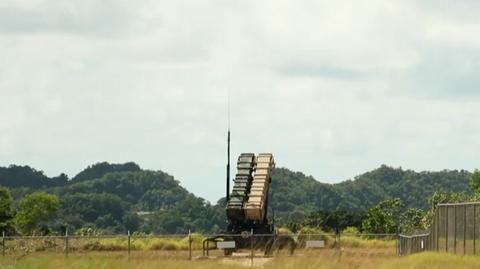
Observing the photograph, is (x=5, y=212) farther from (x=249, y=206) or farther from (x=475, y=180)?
(x=475, y=180)

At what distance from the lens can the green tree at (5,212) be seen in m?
91.9

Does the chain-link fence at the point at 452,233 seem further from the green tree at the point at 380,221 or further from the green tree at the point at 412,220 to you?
the green tree at the point at 380,221

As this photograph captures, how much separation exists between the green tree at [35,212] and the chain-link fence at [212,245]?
20.2m

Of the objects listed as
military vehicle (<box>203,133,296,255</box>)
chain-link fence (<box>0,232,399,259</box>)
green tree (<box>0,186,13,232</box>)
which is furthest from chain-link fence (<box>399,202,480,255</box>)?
green tree (<box>0,186,13,232</box>)

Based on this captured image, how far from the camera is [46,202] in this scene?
106m

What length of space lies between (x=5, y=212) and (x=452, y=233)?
163ft

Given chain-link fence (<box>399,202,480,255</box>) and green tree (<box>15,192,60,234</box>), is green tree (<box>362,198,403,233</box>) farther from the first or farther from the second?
chain-link fence (<box>399,202,480,255</box>)

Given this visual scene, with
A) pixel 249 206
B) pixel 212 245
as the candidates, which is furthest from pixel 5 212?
pixel 249 206

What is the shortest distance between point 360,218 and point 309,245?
62072mm

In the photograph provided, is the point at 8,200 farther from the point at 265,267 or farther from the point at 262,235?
the point at 265,267

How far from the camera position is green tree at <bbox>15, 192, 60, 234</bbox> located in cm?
9978

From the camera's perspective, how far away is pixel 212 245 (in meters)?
73.9

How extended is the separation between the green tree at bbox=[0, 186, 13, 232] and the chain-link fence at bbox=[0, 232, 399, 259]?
13.7 meters

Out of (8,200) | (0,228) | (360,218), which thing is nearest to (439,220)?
(0,228)
